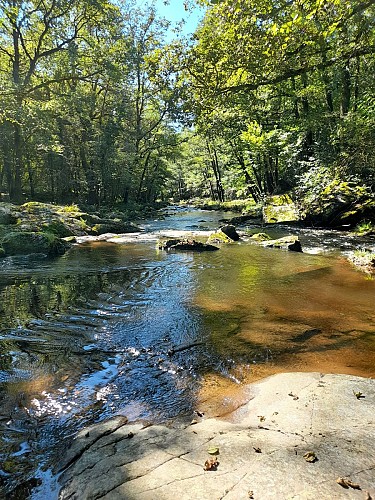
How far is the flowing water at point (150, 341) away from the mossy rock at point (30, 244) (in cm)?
204

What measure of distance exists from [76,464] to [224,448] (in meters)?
1.26

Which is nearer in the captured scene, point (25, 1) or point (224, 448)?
point (224, 448)

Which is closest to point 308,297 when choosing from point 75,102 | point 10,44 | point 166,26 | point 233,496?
point 233,496

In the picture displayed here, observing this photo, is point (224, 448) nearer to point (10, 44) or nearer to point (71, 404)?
point (71, 404)

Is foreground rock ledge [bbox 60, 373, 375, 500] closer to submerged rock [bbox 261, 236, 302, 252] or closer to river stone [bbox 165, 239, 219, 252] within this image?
submerged rock [bbox 261, 236, 302, 252]

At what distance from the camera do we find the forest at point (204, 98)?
353 inches

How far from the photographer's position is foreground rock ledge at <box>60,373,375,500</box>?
238cm

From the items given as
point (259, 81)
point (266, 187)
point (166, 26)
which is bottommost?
point (266, 187)

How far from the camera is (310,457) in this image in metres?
2.63

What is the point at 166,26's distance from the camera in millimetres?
35250

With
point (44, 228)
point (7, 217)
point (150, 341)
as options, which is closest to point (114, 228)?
point (44, 228)

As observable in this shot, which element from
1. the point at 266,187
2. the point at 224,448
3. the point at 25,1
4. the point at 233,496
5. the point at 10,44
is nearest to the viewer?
the point at 233,496

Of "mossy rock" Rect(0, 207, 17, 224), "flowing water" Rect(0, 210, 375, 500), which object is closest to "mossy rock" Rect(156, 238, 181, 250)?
"flowing water" Rect(0, 210, 375, 500)

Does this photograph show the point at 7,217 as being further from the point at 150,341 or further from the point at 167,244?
the point at 150,341
